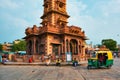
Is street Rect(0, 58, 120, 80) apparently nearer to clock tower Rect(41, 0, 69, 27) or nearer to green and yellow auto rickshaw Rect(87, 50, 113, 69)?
green and yellow auto rickshaw Rect(87, 50, 113, 69)

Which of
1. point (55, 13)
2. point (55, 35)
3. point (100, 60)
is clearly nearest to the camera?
point (100, 60)

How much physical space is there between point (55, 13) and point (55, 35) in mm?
6538

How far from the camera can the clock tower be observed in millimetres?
43281

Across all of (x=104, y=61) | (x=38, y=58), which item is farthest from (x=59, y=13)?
(x=104, y=61)

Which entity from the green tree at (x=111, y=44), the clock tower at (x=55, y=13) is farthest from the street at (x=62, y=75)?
the green tree at (x=111, y=44)

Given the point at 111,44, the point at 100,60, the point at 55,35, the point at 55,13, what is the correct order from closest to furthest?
the point at 100,60, the point at 55,35, the point at 55,13, the point at 111,44

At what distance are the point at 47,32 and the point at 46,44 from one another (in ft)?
7.61

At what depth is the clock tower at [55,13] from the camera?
43.3 m

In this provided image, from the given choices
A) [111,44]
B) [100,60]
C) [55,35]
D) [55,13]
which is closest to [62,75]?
[100,60]

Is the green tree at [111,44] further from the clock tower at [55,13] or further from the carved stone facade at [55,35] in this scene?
the clock tower at [55,13]

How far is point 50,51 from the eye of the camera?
38.0 m

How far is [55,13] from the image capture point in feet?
143

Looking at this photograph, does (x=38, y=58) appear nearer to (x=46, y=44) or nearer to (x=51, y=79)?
(x=46, y=44)

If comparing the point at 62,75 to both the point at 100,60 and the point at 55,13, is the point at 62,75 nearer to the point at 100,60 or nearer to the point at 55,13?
the point at 100,60
